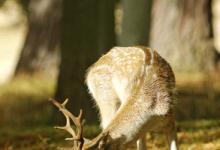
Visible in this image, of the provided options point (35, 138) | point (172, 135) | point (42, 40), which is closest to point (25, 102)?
point (42, 40)

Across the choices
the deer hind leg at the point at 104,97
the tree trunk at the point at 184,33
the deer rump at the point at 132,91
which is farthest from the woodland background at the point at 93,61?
the deer rump at the point at 132,91

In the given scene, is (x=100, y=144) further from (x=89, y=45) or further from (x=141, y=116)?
(x=89, y=45)

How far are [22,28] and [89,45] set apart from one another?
34.6 m

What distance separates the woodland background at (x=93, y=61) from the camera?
11461mm

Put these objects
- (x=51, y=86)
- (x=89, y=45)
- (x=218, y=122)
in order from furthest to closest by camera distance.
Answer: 1. (x=51, y=86)
2. (x=89, y=45)
3. (x=218, y=122)

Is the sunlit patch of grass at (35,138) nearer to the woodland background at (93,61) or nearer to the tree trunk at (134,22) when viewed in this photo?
the woodland background at (93,61)

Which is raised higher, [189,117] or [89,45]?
[89,45]

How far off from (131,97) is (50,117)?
21.3 feet

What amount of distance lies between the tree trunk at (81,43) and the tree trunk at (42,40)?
7.28m

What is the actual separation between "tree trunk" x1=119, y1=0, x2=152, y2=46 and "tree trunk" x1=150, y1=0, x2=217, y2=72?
5.34 metres

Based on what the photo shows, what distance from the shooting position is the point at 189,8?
18109 millimetres

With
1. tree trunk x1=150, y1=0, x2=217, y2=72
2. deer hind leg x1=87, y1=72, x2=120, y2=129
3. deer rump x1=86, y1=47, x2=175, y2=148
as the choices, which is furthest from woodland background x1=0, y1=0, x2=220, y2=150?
deer rump x1=86, y1=47, x2=175, y2=148

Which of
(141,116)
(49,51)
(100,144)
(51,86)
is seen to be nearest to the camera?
(100,144)

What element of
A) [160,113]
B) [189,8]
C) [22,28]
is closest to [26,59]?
[189,8]
